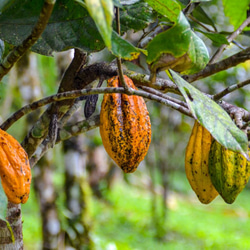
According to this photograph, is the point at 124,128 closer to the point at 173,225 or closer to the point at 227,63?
the point at 227,63

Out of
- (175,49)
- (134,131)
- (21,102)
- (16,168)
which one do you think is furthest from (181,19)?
(21,102)

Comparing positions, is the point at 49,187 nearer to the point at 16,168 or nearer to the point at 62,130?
the point at 62,130

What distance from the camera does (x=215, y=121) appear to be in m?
0.58

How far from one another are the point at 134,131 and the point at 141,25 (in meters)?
0.25

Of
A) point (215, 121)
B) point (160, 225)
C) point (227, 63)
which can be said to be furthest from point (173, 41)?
point (160, 225)

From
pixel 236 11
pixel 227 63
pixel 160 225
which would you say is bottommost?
pixel 160 225

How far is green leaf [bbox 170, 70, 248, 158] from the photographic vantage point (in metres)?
0.56

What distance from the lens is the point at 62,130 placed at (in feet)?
3.58

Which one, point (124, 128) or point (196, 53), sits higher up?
point (196, 53)

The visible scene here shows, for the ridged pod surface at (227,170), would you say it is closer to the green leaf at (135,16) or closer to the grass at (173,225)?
the green leaf at (135,16)

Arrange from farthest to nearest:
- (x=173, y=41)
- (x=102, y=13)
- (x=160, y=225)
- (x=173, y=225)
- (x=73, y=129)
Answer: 1. (x=173, y=225)
2. (x=160, y=225)
3. (x=73, y=129)
4. (x=173, y=41)
5. (x=102, y=13)

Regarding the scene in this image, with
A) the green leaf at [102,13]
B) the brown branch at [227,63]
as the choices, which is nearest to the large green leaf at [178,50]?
the green leaf at [102,13]

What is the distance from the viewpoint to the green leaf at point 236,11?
970 mm

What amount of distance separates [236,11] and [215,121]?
535 mm
